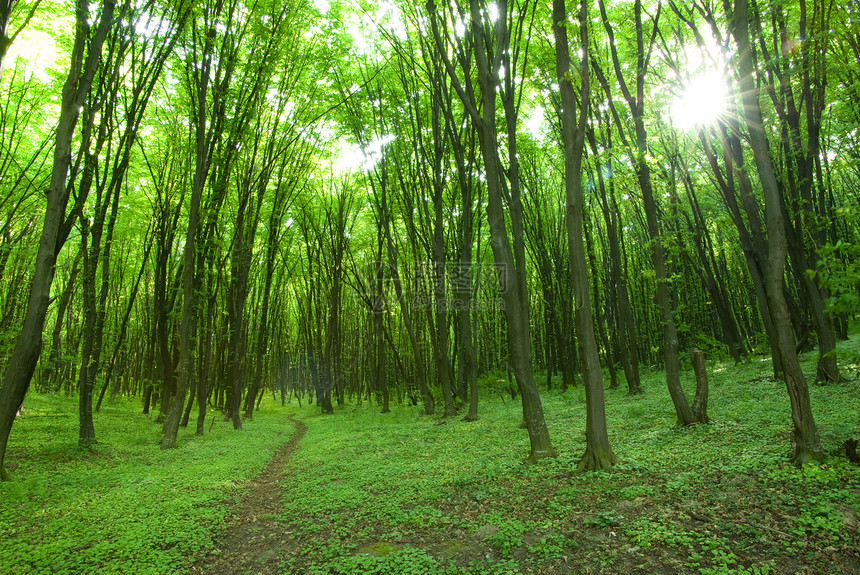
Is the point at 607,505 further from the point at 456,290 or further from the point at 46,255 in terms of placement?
the point at 456,290

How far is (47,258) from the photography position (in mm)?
5523

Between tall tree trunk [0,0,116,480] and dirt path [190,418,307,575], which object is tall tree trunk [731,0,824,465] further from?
tall tree trunk [0,0,116,480]

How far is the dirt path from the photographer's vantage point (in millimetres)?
3608

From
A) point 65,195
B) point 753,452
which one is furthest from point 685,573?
point 65,195

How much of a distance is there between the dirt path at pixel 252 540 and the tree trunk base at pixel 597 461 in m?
3.68

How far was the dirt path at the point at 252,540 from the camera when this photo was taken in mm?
3608

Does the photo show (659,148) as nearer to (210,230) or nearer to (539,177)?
(539,177)

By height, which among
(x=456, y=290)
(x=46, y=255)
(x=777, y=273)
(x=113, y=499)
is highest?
(x=456, y=290)

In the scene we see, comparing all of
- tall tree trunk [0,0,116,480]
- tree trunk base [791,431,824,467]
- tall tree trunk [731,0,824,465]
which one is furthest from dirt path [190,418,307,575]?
tall tree trunk [731,0,824,465]

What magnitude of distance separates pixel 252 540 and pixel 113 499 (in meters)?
2.28

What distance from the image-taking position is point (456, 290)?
14305 mm

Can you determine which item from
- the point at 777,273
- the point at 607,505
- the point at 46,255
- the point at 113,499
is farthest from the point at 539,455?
the point at 46,255

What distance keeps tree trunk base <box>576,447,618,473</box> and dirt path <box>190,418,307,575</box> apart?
12.1 feet

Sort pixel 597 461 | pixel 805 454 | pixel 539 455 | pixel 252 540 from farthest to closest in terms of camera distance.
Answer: pixel 539 455
pixel 597 461
pixel 805 454
pixel 252 540
